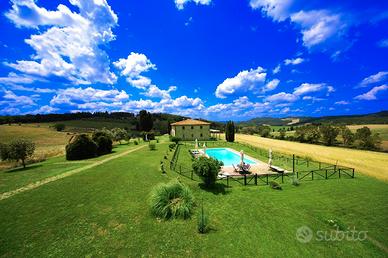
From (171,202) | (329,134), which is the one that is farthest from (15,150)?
(329,134)

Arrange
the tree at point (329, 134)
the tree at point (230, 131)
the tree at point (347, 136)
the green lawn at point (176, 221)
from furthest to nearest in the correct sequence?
1. the tree at point (329, 134)
2. the tree at point (230, 131)
3. the tree at point (347, 136)
4. the green lawn at point (176, 221)

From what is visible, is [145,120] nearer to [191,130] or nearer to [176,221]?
[191,130]

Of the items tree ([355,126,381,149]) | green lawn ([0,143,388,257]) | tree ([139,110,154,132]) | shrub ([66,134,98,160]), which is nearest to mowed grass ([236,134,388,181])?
tree ([355,126,381,149])

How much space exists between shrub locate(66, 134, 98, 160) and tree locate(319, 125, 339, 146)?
59.5m

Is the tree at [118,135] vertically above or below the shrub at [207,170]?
above

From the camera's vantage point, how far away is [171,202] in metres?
10.0

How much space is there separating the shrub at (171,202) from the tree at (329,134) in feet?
188

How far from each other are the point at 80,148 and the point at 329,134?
61066 mm

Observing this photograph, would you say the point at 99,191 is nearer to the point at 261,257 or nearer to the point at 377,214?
the point at 261,257

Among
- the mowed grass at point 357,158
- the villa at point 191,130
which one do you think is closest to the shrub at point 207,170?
the mowed grass at point 357,158

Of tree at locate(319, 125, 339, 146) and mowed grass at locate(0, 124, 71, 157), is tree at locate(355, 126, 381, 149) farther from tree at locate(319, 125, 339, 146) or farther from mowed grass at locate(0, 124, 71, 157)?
mowed grass at locate(0, 124, 71, 157)

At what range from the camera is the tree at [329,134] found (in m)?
52.0

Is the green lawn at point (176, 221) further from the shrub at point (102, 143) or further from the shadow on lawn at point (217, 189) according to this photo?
the shrub at point (102, 143)

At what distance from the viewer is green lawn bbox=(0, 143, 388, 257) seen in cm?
699
